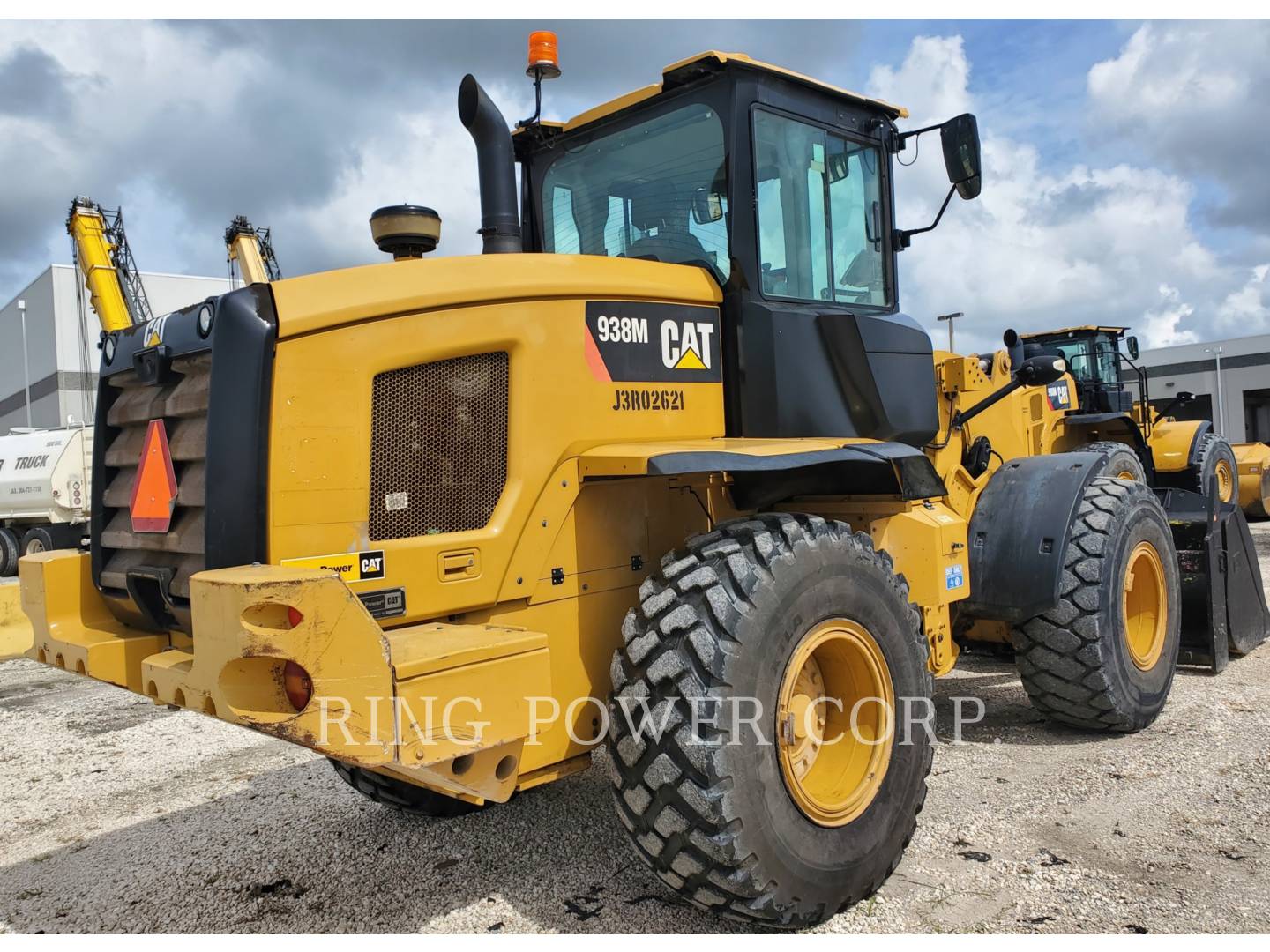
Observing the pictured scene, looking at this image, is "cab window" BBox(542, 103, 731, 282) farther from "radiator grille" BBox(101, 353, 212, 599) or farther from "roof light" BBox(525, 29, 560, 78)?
"radiator grille" BBox(101, 353, 212, 599)

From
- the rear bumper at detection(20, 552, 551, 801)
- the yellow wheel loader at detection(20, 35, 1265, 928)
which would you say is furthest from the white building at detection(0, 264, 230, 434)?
the rear bumper at detection(20, 552, 551, 801)

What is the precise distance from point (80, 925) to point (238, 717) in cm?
170

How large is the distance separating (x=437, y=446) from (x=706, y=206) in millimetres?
1535

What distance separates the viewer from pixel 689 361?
12.3 ft

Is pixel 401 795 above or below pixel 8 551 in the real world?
below

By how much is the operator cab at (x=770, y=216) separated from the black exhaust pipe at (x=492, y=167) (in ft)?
2.08

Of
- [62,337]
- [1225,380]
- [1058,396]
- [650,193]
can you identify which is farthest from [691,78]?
[1225,380]

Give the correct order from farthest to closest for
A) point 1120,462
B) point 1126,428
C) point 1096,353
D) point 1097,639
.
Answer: point 1096,353
point 1126,428
point 1120,462
point 1097,639

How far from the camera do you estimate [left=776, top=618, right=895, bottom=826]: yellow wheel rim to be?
3.42m

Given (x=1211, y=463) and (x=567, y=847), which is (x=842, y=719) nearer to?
(x=567, y=847)

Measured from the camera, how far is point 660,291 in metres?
3.62

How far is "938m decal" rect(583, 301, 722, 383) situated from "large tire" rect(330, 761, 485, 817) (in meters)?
1.91

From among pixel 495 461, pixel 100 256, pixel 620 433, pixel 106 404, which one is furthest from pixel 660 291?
pixel 100 256

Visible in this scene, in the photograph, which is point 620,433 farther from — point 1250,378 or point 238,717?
point 1250,378
